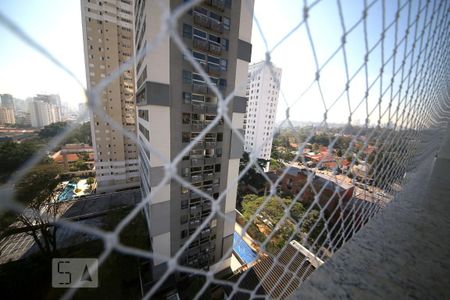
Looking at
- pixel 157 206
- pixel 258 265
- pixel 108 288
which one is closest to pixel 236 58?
pixel 157 206

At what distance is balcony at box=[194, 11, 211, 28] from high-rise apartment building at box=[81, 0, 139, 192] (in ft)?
13.9

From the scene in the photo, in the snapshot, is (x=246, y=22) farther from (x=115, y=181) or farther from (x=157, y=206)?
(x=115, y=181)

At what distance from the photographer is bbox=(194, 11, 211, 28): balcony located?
260cm

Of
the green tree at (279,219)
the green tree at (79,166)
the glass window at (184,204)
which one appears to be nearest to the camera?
the glass window at (184,204)

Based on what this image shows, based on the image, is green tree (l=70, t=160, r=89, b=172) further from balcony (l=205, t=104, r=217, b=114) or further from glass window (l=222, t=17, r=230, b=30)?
glass window (l=222, t=17, r=230, b=30)

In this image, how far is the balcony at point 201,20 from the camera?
2.60 metres

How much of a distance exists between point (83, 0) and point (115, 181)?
243 inches

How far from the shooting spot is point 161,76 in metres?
2.46

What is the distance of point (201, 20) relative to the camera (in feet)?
8.61

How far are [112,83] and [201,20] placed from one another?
207 inches

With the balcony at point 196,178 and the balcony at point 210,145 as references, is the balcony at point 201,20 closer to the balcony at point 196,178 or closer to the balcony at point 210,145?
the balcony at point 210,145

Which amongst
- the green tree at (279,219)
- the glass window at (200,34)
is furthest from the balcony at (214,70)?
the green tree at (279,219)

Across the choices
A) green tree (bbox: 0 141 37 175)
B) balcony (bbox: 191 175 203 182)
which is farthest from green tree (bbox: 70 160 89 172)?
balcony (bbox: 191 175 203 182)

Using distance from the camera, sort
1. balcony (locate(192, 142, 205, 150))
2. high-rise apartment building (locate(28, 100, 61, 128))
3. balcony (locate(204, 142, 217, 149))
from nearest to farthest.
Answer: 1. high-rise apartment building (locate(28, 100, 61, 128))
2. balcony (locate(192, 142, 205, 150))
3. balcony (locate(204, 142, 217, 149))
